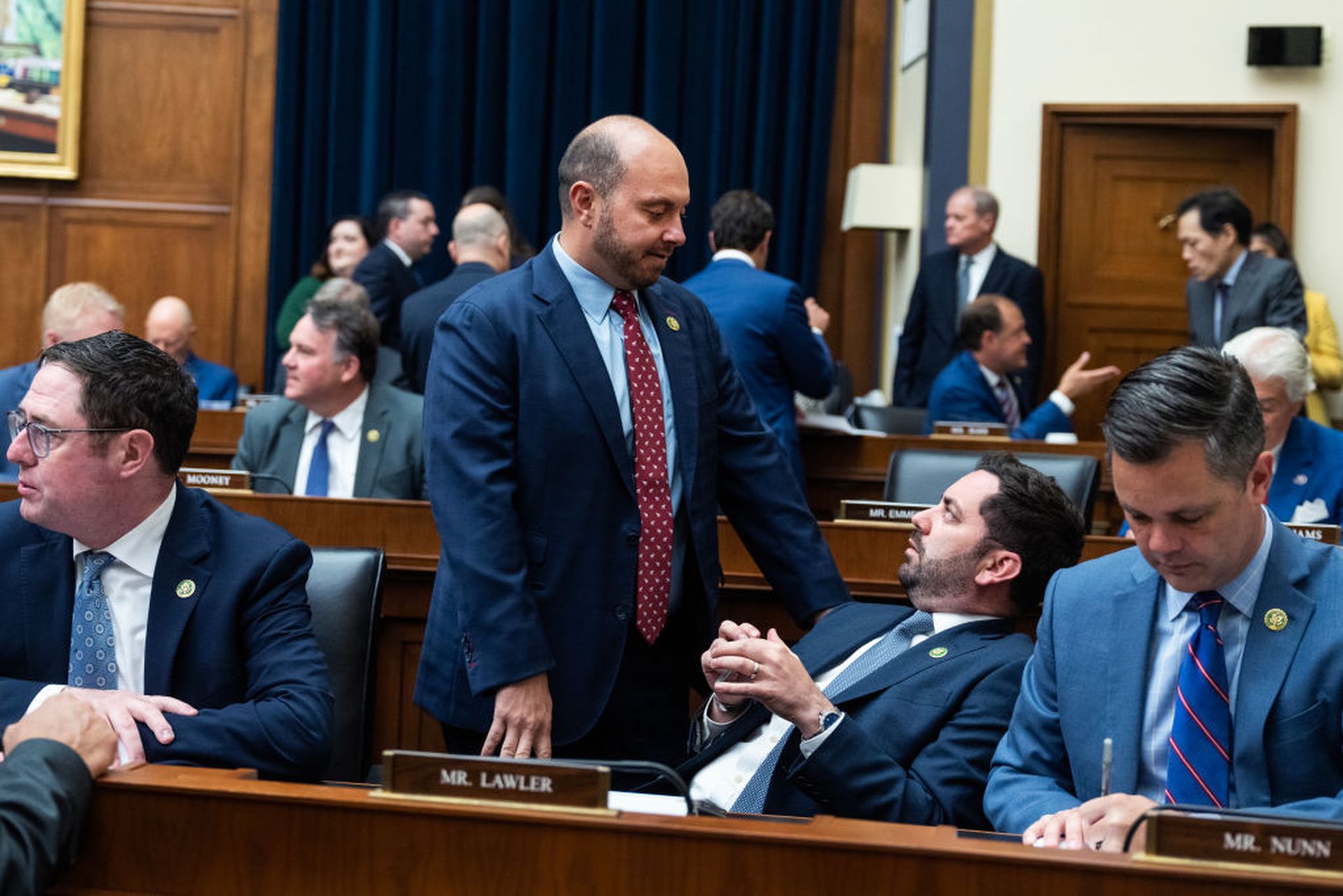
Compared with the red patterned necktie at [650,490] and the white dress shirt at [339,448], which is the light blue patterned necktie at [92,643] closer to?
the red patterned necktie at [650,490]

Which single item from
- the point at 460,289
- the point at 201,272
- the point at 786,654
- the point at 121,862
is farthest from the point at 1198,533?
the point at 201,272

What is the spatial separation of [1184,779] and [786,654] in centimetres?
54

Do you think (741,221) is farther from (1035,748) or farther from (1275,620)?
(1275,620)

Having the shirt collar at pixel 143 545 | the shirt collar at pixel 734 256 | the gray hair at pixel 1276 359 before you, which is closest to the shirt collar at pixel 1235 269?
the shirt collar at pixel 734 256

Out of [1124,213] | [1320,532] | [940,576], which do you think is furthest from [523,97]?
[940,576]

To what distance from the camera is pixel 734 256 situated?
16.9ft

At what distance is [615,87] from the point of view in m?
8.07

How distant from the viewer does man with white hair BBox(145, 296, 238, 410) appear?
6.07 meters

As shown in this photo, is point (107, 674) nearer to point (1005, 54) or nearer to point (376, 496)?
point (376, 496)

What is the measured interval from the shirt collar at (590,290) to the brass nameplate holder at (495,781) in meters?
1.16

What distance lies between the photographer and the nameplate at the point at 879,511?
331 centimetres

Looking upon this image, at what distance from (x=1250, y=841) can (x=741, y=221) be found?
3870 millimetres

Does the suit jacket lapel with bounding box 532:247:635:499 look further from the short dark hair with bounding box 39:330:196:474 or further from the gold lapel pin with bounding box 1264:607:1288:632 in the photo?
the gold lapel pin with bounding box 1264:607:1288:632

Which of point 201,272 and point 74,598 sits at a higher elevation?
point 201,272
